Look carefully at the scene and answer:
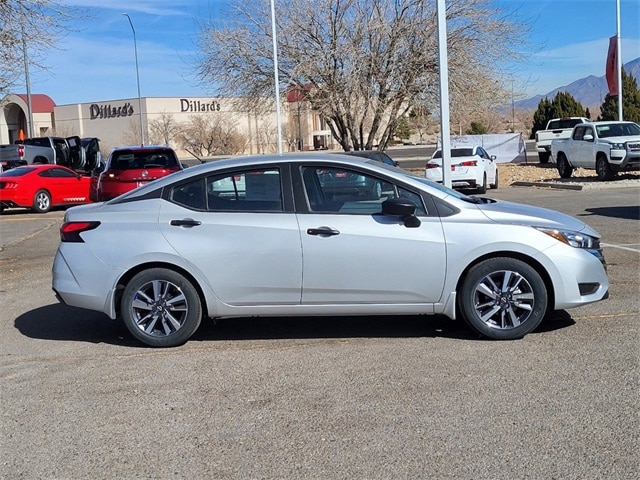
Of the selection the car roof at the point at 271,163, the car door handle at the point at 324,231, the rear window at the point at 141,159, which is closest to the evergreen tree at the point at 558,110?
the rear window at the point at 141,159

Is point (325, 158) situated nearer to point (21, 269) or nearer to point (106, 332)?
point (106, 332)

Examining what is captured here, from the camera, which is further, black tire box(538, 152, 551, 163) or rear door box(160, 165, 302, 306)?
black tire box(538, 152, 551, 163)

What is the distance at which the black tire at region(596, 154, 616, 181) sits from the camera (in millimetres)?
23625

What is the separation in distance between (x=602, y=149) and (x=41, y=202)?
16.7 meters

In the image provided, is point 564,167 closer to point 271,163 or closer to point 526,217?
point 526,217

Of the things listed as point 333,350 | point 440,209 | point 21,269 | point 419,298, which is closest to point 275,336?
point 333,350

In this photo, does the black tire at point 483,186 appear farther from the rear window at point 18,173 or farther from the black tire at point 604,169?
the rear window at point 18,173

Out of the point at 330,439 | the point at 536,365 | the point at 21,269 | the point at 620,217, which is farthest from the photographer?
the point at 620,217

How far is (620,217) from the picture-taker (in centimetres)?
1466

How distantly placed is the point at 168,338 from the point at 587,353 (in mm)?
3481

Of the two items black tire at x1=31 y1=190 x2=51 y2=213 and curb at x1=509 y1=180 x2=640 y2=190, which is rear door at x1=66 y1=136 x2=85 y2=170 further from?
curb at x1=509 y1=180 x2=640 y2=190

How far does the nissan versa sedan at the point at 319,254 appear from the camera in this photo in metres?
6.49

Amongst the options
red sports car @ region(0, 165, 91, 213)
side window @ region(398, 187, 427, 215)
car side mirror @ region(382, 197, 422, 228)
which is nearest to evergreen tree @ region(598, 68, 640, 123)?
red sports car @ region(0, 165, 91, 213)

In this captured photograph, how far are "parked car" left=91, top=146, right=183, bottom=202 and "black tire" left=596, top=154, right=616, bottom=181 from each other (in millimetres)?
13124
